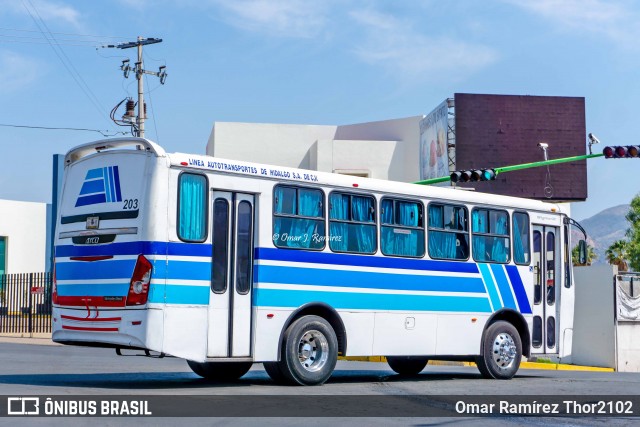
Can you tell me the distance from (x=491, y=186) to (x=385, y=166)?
910cm

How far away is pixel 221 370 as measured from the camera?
1630 cm

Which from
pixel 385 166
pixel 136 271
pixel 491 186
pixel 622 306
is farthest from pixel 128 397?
pixel 385 166

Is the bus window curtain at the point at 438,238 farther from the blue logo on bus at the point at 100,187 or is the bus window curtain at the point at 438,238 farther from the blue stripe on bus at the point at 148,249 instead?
the blue logo on bus at the point at 100,187

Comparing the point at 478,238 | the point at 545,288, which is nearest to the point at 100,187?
the point at 478,238

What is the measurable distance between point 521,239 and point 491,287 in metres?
1.30

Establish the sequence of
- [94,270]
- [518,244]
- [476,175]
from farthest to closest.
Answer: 1. [476,175]
2. [518,244]
3. [94,270]

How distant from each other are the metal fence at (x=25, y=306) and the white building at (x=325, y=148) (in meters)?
32.2

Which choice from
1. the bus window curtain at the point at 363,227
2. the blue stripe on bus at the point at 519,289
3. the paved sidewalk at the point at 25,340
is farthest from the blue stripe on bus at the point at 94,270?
the paved sidewalk at the point at 25,340

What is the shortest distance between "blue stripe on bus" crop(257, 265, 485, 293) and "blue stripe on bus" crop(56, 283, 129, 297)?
1.95 meters

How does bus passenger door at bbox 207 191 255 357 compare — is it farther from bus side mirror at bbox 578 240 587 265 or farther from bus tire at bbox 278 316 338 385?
bus side mirror at bbox 578 240 587 265

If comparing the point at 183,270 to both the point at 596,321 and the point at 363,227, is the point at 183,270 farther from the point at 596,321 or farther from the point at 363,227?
the point at 596,321

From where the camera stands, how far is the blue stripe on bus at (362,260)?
1455 centimetres

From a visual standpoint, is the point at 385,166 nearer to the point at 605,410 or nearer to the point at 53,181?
the point at 53,181

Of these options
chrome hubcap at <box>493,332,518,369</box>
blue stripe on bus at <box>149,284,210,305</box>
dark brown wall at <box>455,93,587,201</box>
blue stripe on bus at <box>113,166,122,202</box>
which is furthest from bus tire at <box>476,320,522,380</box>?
dark brown wall at <box>455,93,587,201</box>
